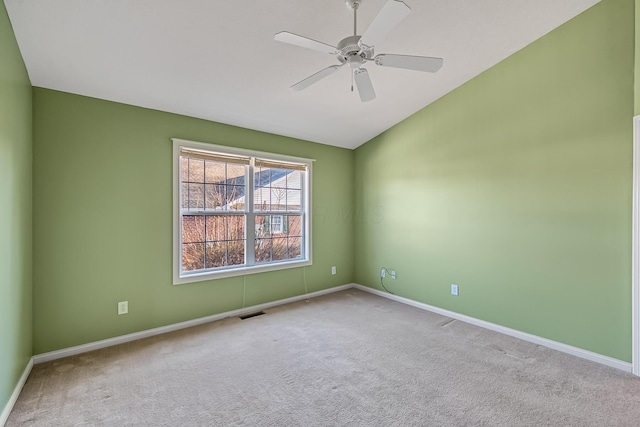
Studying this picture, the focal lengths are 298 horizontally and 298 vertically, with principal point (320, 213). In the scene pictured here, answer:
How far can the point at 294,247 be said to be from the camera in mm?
4426

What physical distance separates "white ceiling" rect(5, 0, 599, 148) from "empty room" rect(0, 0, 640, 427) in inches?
0.8

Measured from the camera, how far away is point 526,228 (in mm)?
2990

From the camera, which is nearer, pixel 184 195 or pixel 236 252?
pixel 184 195

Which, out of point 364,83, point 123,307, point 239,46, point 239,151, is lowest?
point 123,307

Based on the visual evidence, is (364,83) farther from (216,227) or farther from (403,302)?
(403,302)

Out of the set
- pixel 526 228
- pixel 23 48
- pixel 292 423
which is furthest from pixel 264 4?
pixel 526 228

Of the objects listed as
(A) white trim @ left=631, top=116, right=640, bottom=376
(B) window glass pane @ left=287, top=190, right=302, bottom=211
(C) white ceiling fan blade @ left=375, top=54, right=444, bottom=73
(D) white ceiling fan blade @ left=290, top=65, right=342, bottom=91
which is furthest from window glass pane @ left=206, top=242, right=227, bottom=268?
(A) white trim @ left=631, top=116, right=640, bottom=376

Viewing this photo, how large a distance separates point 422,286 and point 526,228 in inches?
56.9

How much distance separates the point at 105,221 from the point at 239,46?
A: 206 centimetres

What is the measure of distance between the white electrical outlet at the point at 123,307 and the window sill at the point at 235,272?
1.53ft

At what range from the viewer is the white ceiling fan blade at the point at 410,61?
6.15 ft

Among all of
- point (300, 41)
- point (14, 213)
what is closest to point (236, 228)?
point (14, 213)

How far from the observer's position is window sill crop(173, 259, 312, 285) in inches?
130

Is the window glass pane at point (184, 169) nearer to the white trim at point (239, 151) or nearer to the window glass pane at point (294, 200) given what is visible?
the white trim at point (239, 151)
